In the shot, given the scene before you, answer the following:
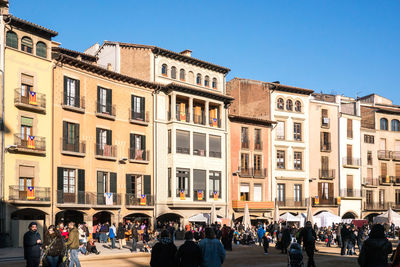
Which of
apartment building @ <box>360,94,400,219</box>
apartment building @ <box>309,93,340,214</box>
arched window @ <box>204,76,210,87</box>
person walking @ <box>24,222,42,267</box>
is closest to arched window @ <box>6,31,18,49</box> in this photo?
arched window @ <box>204,76,210,87</box>

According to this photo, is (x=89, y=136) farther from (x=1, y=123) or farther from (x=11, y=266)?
(x=11, y=266)

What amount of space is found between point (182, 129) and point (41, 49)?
44.9 ft

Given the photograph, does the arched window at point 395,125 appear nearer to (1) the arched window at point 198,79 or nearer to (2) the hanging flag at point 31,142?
(1) the arched window at point 198,79

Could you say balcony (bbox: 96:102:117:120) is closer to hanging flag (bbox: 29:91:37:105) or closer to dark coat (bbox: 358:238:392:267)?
hanging flag (bbox: 29:91:37:105)

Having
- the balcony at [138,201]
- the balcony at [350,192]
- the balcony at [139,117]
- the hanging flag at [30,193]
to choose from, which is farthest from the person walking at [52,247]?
the balcony at [350,192]

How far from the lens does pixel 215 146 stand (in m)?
48.4

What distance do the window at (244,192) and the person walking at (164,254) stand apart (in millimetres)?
41408

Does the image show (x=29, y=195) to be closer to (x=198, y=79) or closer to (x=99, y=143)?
(x=99, y=143)

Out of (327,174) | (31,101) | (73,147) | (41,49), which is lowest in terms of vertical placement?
(327,174)

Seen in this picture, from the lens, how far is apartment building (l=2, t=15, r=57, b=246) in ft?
111

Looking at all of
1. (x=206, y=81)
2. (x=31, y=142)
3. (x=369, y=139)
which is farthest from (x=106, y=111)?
(x=369, y=139)

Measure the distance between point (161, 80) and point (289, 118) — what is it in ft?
54.2

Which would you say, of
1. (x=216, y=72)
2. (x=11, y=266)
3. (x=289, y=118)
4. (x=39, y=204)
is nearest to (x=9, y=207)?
(x=39, y=204)

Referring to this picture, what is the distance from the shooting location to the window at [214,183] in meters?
47.8
